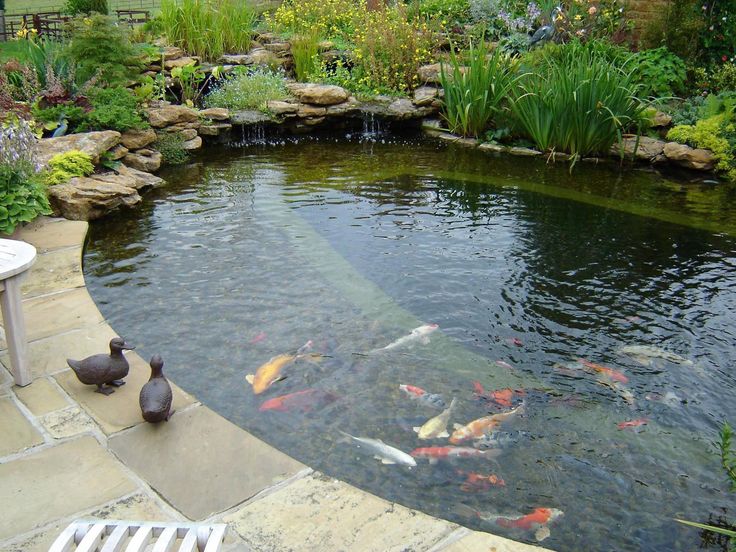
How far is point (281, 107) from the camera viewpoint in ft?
30.5

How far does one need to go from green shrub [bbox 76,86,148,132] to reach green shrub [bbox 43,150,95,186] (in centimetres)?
94

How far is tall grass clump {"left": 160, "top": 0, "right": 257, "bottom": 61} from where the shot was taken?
1045 centimetres

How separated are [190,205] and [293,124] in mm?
3380

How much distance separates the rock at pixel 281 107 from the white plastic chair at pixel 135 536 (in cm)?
789

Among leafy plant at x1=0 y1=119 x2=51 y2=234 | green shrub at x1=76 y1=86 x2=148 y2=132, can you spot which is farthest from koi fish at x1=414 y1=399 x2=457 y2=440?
green shrub at x1=76 y1=86 x2=148 y2=132

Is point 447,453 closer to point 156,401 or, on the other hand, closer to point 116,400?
point 156,401

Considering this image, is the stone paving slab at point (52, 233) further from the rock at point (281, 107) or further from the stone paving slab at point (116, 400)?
the rock at point (281, 107)

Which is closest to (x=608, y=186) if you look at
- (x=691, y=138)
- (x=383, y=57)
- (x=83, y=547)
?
(x=691, y=138)

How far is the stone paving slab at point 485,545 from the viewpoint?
7.59 ft

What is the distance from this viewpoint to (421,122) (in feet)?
32.7

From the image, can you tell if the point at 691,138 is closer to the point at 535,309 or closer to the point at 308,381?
the point at 535,309

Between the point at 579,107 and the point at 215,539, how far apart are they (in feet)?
23.6

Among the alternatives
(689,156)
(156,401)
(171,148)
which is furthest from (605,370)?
(171,148)

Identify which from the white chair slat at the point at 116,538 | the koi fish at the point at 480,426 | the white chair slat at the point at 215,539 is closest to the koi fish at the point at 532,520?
the koi fish at the point at 480,426
